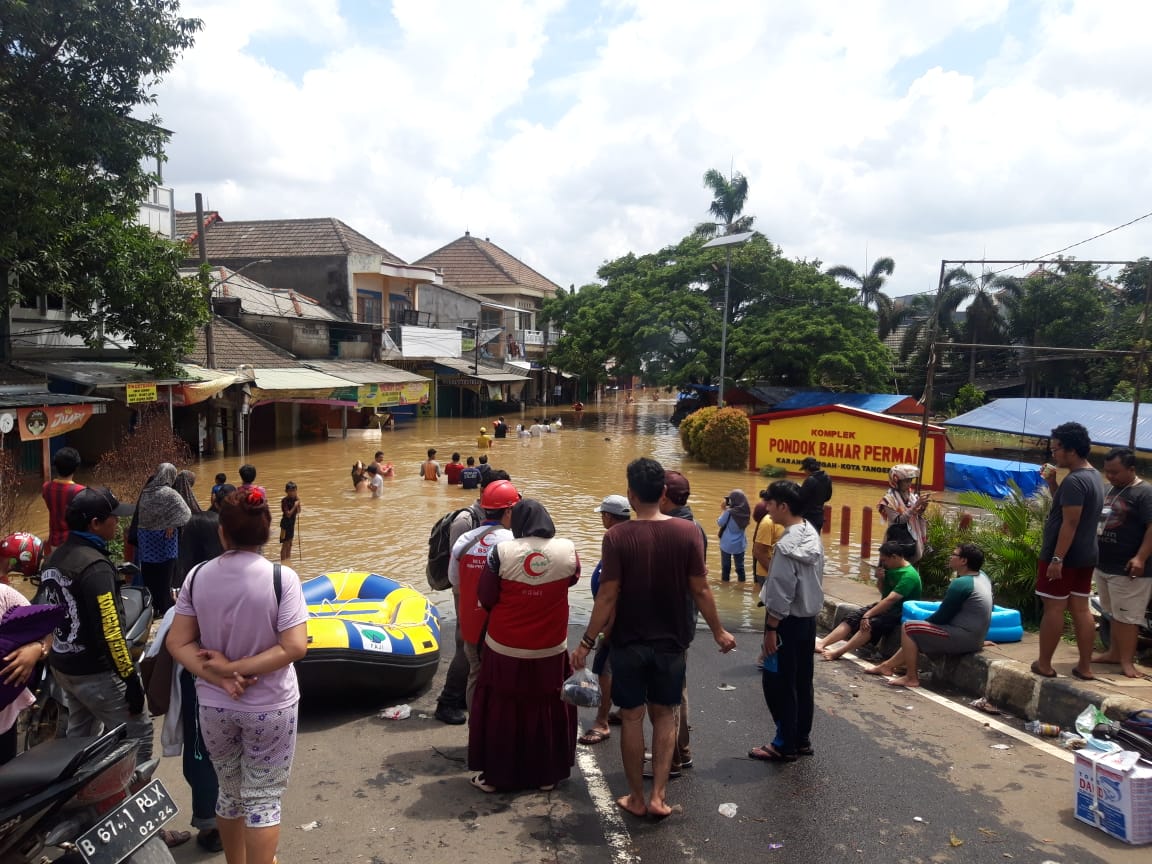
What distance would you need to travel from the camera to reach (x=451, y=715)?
539 centimetres

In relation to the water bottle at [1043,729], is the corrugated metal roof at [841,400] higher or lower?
higher

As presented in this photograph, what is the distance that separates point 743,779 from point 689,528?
5.24ft

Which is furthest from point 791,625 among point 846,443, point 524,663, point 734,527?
point 846,443

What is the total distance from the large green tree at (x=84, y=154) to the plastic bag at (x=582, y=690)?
41.2 ft

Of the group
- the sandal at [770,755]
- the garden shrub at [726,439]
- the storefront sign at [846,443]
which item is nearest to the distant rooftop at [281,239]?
the garden shrub at [726,439]

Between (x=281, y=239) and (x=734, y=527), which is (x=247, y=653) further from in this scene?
(x=281, y=239)

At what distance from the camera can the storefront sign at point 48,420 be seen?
1358 centimetres

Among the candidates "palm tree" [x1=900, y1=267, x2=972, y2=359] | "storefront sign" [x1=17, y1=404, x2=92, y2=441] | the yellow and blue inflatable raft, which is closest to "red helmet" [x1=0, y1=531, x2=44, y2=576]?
the yellow and blue inflatable raft

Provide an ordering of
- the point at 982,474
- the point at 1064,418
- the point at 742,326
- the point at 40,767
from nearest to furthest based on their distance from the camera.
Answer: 1. the point at 40,767
2. the point at 982,474
3. the point at 1064,418
4. the point at 742,326

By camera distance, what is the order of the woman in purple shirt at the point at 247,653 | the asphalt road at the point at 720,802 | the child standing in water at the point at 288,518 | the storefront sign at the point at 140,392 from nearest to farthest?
the woman in purple shirt at the point at 247,653 → the asphalt road at the point at 720,802 → the child standing in water at the point at 288,518 → the storefront sign at the point at 140,392

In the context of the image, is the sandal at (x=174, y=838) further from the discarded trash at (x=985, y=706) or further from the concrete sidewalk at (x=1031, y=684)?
the concrete sidewalk at (x=1031, y=684)

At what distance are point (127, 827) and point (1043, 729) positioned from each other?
5247 mm

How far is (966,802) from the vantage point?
14.1 ft

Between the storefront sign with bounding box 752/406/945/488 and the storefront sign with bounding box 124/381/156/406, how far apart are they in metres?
15.0
